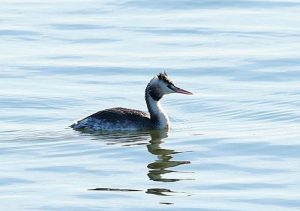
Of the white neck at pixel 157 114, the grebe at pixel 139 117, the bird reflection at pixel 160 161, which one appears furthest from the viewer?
the white neck at pixel 157 114

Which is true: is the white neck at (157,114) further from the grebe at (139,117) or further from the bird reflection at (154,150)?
the bird reflection at (154,150)

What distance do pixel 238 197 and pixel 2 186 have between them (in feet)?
9.09

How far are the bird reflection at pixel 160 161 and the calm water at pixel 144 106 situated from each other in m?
0.02

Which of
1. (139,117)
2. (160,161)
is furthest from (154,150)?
Answer: (139,117)

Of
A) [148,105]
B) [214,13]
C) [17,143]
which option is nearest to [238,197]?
[17,143]

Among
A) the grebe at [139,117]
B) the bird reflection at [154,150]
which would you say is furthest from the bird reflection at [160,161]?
the grebe at [139,117]

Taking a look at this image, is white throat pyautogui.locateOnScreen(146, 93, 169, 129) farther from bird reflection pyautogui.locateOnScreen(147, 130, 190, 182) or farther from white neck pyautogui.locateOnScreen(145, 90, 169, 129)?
bird reflection pyautogui.locateOnScreen(147, 130, 190, 182)

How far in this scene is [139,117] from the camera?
19.7 metres

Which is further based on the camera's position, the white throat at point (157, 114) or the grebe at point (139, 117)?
the white throat at point (157, 114)

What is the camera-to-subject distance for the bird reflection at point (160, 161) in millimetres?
15998

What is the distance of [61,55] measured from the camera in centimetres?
2433

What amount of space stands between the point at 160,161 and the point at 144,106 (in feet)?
14.6

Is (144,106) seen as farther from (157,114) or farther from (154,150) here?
(154,150)

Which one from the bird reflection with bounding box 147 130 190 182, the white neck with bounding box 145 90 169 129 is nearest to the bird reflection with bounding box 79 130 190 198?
the bird reflection with bounding box 147 130 190 182
